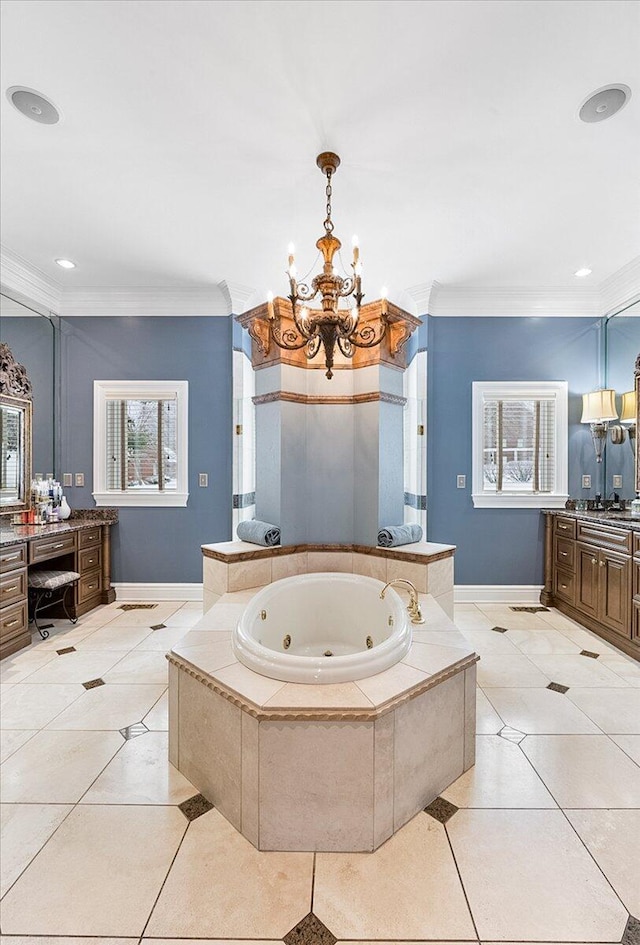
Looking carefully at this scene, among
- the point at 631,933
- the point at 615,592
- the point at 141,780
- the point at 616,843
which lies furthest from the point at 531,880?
the point at 615,592

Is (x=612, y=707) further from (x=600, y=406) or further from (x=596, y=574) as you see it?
(x=600, y=406)

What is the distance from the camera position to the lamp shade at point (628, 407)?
3.59 meters

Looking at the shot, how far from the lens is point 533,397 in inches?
157

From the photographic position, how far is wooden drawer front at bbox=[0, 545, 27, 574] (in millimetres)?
2824

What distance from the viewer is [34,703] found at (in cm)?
231

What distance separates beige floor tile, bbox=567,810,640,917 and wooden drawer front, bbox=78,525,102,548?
12.1 ft

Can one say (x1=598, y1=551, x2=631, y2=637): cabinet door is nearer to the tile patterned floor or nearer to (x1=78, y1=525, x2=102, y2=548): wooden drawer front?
the tile patterned floor

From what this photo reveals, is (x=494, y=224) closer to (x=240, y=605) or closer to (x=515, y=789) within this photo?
(x=240, y=605)

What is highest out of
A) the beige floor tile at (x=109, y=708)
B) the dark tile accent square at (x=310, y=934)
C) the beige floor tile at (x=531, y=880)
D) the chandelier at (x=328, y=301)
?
the chandelier at (x=328, y=301)

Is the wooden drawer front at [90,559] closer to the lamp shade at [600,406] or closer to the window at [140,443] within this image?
the window at [140,443]

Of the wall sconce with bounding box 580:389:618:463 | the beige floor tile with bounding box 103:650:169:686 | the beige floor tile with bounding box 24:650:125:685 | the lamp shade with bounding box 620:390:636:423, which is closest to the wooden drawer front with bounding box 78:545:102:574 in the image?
the beige floor tile with bounding box 24:650:125:685

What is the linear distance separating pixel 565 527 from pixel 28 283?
16.9ft

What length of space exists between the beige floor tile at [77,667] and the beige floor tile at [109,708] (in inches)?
8.6

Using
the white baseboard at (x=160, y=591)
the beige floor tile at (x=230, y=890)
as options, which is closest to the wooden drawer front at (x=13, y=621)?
the white baseboard at (x=160, y=591)
